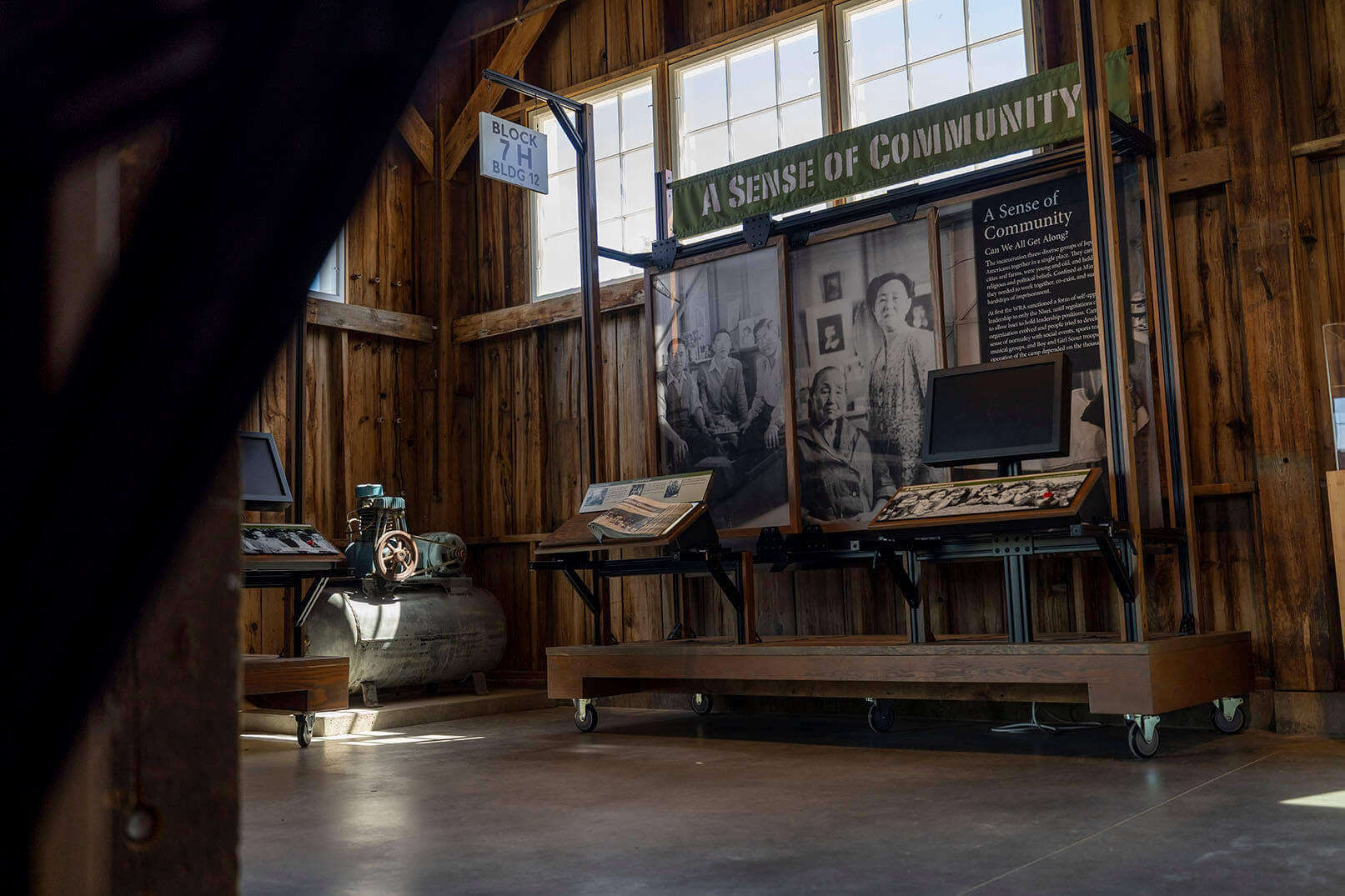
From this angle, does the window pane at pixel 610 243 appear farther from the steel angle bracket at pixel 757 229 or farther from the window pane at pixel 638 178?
the steel angle bracket at pixel 757 229

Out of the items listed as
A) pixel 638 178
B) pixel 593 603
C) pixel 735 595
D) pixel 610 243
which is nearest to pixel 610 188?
pixel 638 178

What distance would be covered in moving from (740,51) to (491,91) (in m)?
2.07

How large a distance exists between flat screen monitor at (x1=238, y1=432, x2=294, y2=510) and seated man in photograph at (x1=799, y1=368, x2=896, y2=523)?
271 cm

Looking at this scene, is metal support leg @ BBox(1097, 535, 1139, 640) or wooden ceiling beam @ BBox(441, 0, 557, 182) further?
wooden ceiling beam @ BBox(441, 0, 557, 182)

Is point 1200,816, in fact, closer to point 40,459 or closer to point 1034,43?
point 40,459

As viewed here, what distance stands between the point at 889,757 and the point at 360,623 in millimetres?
3497

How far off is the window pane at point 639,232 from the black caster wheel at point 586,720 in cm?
321

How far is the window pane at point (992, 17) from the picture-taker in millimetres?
6297

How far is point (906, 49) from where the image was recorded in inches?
264

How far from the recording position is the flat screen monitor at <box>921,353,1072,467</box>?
499cm

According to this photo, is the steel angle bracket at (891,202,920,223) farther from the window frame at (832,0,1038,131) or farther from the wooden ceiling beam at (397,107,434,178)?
the wooden ceiling beam at (397,107,434,178)

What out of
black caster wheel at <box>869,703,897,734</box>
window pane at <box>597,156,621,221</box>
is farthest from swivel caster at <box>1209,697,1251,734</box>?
window pane at <box>597,156,621,221</box>

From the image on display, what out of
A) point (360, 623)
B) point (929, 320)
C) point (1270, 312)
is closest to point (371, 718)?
point (360, 623)

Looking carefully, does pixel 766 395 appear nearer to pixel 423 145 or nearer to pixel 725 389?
pixel 725 389
